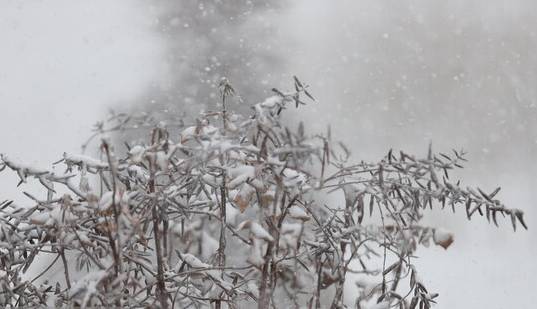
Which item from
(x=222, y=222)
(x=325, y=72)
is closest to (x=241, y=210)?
(x=222, y=222)

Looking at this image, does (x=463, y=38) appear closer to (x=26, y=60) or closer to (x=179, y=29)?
(x=179, y=29)

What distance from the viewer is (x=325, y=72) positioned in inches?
298

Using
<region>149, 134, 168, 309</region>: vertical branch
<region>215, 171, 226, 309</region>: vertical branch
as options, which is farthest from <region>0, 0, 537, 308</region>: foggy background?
<region>149, 134, 168, 309</region>: vertical branch

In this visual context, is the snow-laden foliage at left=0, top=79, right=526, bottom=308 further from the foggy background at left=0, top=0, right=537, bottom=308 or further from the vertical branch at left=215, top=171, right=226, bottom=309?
the foggy background at left=0, top=0, right=537, bottom=308

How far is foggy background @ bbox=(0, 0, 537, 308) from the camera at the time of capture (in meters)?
6.70

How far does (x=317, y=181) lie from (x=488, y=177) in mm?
5769

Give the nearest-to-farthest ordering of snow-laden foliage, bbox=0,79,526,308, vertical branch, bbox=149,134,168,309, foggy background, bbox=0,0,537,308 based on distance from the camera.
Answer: snow-laden foliage, bbox=0,79,526,308
vertical branch, bbox=149,134,168,309
foggy background, bbox=0,0,537,308

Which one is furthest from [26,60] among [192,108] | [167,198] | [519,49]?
[167,198]

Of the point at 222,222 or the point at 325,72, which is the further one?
the point at 325,72

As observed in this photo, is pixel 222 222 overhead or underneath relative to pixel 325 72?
underneath

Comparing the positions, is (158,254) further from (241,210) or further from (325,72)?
(325,72)

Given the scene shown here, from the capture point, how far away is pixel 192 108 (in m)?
6.75

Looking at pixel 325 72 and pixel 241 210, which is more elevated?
pixel 325 72

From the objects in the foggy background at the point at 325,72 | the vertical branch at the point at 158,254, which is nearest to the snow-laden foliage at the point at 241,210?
the vertical branch at the point at 158,254
